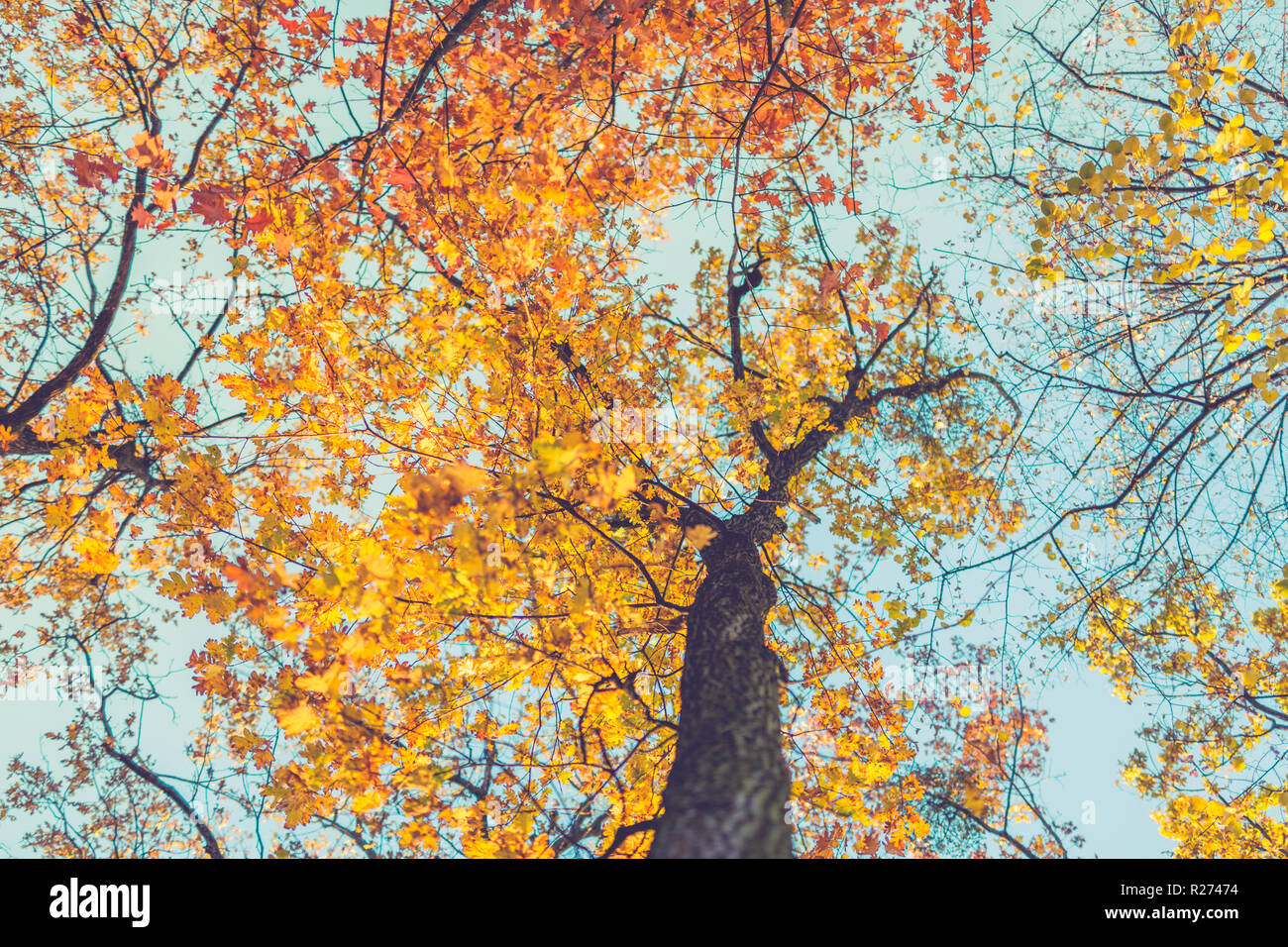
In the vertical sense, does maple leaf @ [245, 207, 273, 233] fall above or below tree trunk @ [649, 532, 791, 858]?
above

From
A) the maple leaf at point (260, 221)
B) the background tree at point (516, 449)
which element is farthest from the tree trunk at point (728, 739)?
the maple leaf at point (260, 221)

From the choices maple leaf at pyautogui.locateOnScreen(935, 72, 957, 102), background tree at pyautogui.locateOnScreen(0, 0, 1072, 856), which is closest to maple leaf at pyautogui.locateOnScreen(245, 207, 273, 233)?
background tree at pyautogui.locateOnScreen(0, 0, 1072, 856)

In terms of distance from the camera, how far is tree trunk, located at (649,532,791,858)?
2021 mm

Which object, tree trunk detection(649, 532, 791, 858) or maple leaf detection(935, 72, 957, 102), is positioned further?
maple leaf detection(935, 72, 957, 102)

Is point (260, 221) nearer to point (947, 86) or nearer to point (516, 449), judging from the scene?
point (516, 449)

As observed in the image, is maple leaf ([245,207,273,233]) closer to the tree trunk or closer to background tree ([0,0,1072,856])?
background tree ([0,0,1072,856])

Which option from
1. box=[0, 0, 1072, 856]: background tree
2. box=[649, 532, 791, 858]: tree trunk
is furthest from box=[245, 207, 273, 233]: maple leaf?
box=[649, 532, 791, 858]: tree trunk

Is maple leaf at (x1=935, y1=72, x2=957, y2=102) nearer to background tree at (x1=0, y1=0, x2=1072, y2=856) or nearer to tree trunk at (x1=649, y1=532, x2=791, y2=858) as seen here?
background tree at (x1=0, y1=0, x2=1072, y2=856)

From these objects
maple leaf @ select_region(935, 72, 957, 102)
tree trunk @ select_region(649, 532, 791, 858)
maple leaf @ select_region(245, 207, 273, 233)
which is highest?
maple leaf @ select_region(935, 72, 957, 102)

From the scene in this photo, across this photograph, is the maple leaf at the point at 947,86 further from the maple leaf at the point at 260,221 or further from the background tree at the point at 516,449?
the maple leaf at the point at 260,221

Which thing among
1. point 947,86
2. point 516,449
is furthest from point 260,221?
point 947,86

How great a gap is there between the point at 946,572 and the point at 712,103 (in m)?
4.59

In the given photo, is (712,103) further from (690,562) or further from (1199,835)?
(1199,835)
